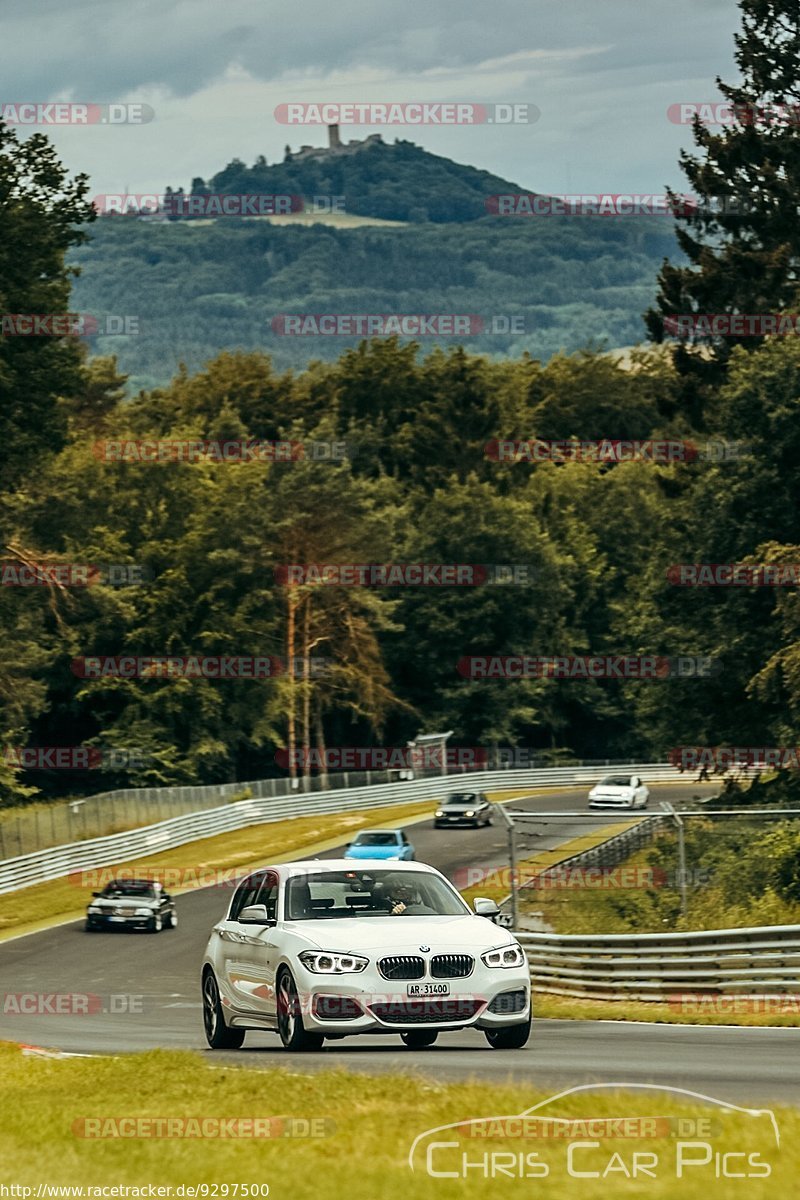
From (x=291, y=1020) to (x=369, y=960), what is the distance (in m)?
0.96

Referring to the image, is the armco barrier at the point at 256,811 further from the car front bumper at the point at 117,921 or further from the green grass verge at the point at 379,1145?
the green grass verge at the point at 379,1145

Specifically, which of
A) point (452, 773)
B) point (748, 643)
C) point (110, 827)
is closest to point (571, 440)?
point (452, 773)

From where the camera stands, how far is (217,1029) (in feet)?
53.2

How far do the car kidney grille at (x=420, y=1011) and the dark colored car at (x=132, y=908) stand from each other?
29858 mm

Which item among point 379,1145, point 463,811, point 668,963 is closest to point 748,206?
point 463,811

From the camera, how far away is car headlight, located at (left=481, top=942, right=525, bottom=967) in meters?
14.1

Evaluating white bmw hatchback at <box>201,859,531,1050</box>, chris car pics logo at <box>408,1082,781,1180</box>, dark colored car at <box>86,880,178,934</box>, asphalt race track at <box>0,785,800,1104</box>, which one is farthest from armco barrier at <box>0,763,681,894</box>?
chris car pics logo at <box>408,1082,781,1180</box>

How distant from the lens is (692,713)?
49062 millimetres

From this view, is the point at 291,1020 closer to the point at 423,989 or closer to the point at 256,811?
the point at 423,989

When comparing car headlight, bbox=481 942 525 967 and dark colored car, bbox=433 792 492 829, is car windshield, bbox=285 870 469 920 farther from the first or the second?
dark colored car, bbox=433 792 492 829

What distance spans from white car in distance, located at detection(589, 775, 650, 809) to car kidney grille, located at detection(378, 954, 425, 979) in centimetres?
5730

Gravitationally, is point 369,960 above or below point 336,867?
below

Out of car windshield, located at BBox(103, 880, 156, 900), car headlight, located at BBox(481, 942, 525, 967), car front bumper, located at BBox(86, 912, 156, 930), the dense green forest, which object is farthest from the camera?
the dense green forest

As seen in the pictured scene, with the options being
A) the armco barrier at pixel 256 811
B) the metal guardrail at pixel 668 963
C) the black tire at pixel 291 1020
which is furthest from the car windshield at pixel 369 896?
the armco barrier at pixel 256 811
